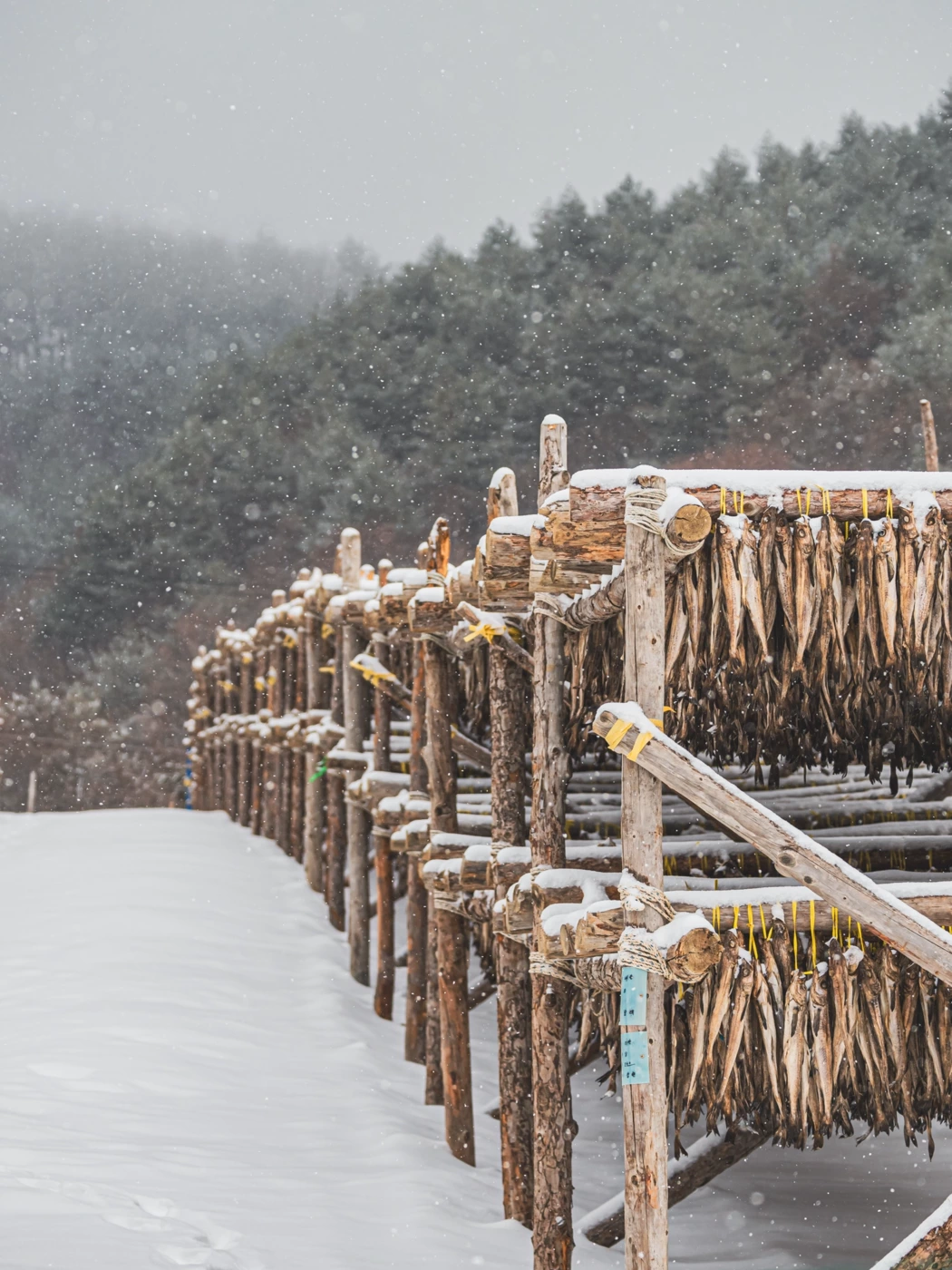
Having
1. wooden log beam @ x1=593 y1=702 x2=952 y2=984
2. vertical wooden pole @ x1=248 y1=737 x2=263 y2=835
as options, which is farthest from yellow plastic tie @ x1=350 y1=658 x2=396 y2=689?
vertical wooden pole @ x1=248 y1=737 x2=263 y2=835

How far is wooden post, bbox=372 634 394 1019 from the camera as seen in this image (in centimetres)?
1129

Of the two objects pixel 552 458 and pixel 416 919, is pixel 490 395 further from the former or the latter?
Answer: pixel 552 458

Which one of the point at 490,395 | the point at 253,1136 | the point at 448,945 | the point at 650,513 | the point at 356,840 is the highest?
the point at 490,395

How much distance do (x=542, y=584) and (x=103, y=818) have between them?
51.8ft

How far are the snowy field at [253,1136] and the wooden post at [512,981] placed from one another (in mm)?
280

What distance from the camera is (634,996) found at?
510 cm

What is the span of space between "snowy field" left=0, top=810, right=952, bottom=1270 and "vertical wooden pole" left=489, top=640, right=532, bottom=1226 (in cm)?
29

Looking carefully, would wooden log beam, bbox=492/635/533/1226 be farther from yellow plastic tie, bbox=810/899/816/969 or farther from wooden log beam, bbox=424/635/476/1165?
yellow plastic tie, bbox=810/899/816/969

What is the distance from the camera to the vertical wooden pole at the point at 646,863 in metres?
5.10

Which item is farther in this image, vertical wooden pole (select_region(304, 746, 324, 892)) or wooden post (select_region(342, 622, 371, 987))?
vertical wooden pole (select_region(304, 746, 324, 892))

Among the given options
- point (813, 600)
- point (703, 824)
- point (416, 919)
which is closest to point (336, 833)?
point (416, 919)

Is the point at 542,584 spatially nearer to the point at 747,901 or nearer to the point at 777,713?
the point at 777,713

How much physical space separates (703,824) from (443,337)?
36.7 metres

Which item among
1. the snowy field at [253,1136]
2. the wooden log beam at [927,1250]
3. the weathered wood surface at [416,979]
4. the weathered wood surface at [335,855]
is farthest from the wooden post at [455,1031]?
the weathered wood surface at [335,855]
